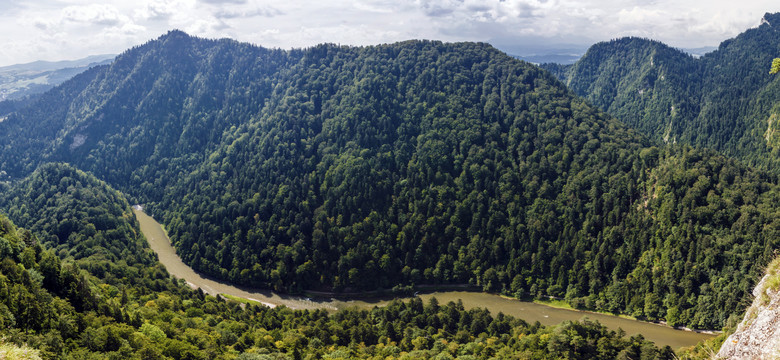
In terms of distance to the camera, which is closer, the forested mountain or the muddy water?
the muddy water

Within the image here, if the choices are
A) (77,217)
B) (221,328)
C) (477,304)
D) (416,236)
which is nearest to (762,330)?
(221,328)

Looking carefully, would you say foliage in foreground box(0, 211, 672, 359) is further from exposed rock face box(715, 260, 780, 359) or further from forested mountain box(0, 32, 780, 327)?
exposed rock face box(715, 260, 780, 359)

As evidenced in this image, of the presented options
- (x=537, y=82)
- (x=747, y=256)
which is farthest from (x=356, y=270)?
(x=537, y=82)

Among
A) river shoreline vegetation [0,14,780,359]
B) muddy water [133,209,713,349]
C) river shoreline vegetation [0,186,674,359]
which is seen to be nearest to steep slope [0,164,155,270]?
river shoreline vegetation [0,14,780,359]

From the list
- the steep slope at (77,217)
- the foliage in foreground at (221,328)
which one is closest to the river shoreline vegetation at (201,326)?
the foliage in foreground at (221,328)

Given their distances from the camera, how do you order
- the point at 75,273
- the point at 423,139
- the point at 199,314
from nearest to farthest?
the point at 75,273 < the point at 199,314 < the point at 423,139

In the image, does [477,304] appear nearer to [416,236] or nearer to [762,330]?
[416,236]

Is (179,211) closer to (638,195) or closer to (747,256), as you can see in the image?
(638,195)
